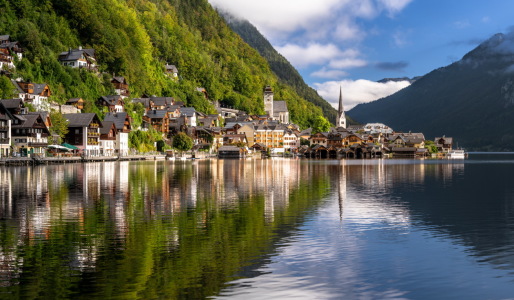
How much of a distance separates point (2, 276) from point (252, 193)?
90.1 feet

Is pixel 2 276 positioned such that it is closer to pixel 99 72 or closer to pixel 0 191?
pixel 0 191

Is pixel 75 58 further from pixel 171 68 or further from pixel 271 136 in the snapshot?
pixel 271 136

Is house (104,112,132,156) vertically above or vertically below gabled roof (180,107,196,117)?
below

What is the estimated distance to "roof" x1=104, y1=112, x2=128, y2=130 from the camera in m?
124

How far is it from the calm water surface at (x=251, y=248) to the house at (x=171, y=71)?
15526cm

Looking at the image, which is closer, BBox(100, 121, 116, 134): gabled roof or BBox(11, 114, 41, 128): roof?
BBox(11, 114, 41, 128): roof

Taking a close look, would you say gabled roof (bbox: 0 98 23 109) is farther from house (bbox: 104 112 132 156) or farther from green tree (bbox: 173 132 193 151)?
green tree (bbox: 173 132 193 151)

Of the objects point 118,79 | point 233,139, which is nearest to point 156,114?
point 118,79

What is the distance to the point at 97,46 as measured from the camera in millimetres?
143250

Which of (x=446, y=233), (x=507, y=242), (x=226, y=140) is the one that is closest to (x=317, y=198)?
(x=446, y=233)

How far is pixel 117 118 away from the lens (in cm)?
12494

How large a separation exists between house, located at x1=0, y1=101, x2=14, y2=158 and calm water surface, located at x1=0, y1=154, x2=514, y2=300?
198 ft

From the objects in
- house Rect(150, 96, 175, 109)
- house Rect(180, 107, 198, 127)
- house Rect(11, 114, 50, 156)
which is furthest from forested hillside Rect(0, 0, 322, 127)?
house Rect(11, 114, 50, 156)

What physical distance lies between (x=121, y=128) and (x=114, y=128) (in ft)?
8.49
